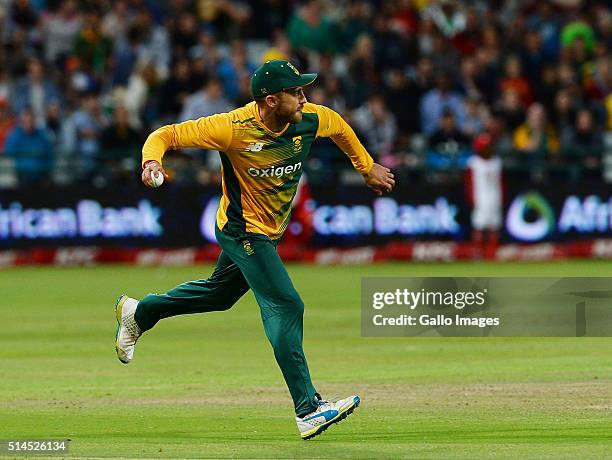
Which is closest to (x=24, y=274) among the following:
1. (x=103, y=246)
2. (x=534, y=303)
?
(x=103, y=246)

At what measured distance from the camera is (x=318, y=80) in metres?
24.2

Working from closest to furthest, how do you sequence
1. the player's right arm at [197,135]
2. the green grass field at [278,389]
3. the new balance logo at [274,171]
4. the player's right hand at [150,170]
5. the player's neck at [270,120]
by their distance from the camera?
1. the player's right hand at [150,170]
2. the green grass field at [278,389]
3. the player's right arm at [197,135]
4. the player's neck at [270,120]
5. the new balance logo at [274,171]

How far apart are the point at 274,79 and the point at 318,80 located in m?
15.2

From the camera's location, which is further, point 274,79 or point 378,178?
point 378,178

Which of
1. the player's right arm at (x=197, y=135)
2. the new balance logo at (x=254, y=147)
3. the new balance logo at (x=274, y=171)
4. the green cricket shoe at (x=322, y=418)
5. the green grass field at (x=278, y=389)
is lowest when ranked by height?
the green grass field at (x=278, y=389)

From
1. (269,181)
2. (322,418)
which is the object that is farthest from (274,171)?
(322,418)

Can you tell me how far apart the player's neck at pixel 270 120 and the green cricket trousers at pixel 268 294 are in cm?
70

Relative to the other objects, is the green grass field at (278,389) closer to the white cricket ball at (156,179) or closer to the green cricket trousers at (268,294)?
the green cricket trousers at (268,294)

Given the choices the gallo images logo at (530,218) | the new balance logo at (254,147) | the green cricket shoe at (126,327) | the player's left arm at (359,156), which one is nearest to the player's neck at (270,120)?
the new balance logo at (254,147)

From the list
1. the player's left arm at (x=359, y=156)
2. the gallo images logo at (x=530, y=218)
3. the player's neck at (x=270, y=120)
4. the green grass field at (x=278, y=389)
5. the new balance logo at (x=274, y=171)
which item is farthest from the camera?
the gallo images logo at (x=530, y=218)

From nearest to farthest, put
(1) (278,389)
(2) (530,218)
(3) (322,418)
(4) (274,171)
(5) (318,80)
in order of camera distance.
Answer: (3) (322,418)
(4) (274,171)
(1) (278,389)
(2) (530,218)
(5) (318,80)

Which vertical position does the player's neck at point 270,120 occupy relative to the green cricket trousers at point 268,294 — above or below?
above

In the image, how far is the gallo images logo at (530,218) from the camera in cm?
2342

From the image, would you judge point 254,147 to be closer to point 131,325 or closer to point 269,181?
point 269,181
